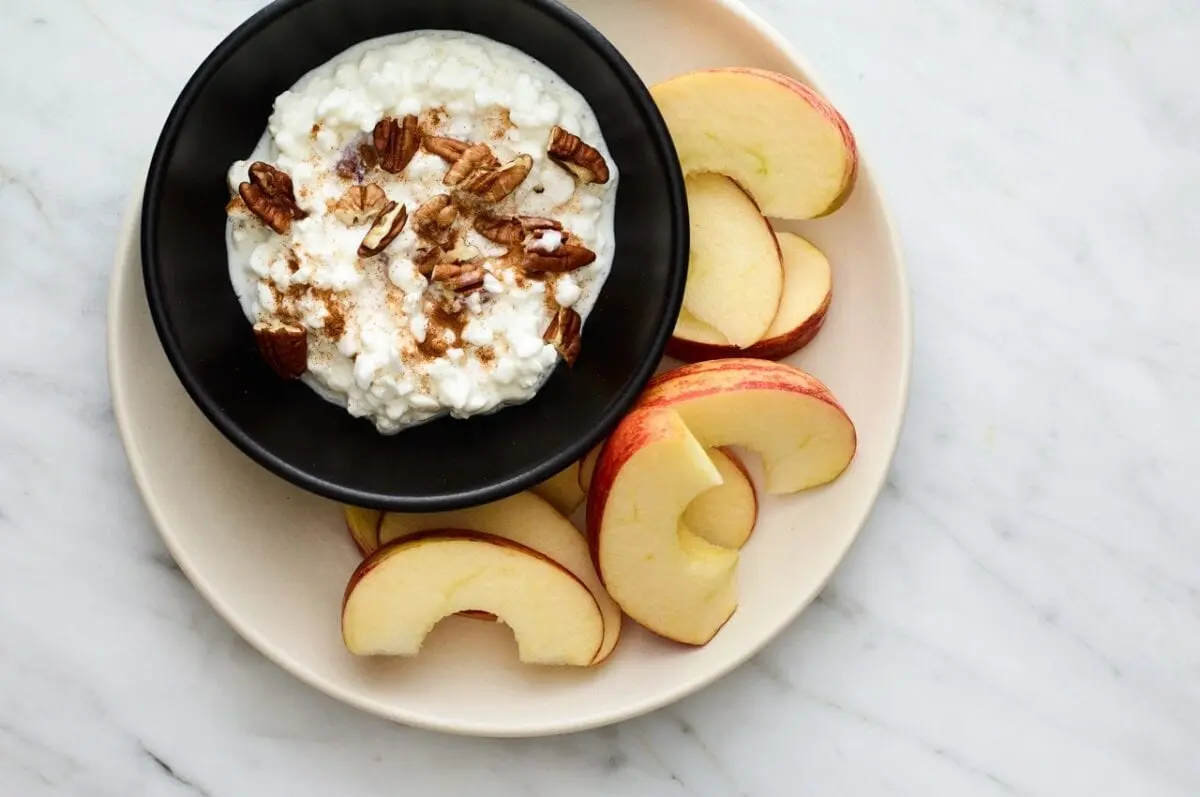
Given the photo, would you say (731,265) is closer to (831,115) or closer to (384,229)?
(831,115)

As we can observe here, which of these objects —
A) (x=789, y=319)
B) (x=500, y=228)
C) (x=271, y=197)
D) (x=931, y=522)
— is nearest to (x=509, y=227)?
(x=500, y=228)

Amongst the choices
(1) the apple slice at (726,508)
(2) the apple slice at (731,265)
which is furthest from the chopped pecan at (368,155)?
(1) the apple slice at (726,508)

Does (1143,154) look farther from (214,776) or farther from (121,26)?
(214,776)

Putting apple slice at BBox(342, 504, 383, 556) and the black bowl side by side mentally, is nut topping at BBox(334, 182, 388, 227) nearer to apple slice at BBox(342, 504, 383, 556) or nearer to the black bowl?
the black bowl

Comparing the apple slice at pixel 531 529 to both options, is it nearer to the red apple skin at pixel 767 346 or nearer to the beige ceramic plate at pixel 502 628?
the beige ceramic plate at pixel 502 628

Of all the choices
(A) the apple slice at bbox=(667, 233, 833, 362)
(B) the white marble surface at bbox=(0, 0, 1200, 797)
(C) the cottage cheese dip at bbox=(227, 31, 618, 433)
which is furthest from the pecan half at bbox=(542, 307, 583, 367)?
(B) the white marble surface at bbox=(0, 0, 1200, 797)
